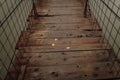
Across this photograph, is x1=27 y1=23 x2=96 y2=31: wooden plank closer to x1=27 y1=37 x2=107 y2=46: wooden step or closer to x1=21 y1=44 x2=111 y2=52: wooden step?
x1=27 y1=37 x2=107 y2=46: wooden step

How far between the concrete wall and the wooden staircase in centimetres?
10

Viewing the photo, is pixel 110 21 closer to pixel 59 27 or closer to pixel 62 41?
pixel 62 41

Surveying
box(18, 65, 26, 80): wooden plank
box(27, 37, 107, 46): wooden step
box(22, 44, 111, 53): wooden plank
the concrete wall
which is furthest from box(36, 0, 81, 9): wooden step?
box(18, 65, 26, 80): wooden plank

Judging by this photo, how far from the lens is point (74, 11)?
10.1ft

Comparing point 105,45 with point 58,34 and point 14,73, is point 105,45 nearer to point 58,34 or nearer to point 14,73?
point 58,34

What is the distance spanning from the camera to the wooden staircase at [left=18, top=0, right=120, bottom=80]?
4.78 ft

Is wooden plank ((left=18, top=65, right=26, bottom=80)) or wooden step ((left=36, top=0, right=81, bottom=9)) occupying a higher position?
wooden plank ((left=18, top=65, right=26, bottom=80))

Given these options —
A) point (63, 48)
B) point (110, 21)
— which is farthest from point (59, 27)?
point (110, 21)

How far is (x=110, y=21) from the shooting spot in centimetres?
197

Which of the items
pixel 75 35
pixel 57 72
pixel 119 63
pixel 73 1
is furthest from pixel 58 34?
pixel 73 1

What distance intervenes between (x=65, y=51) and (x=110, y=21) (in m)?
0.80

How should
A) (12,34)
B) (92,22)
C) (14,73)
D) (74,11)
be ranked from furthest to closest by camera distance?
1. (74,11)
2. (92,22)
3. (12,34)
4. (14,73)

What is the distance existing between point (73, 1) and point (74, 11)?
660 mm

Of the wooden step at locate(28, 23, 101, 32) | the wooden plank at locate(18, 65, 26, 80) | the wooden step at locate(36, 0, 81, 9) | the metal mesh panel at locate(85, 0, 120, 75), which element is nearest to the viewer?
the wooden plank at locate(18, 65, 26, 80)
